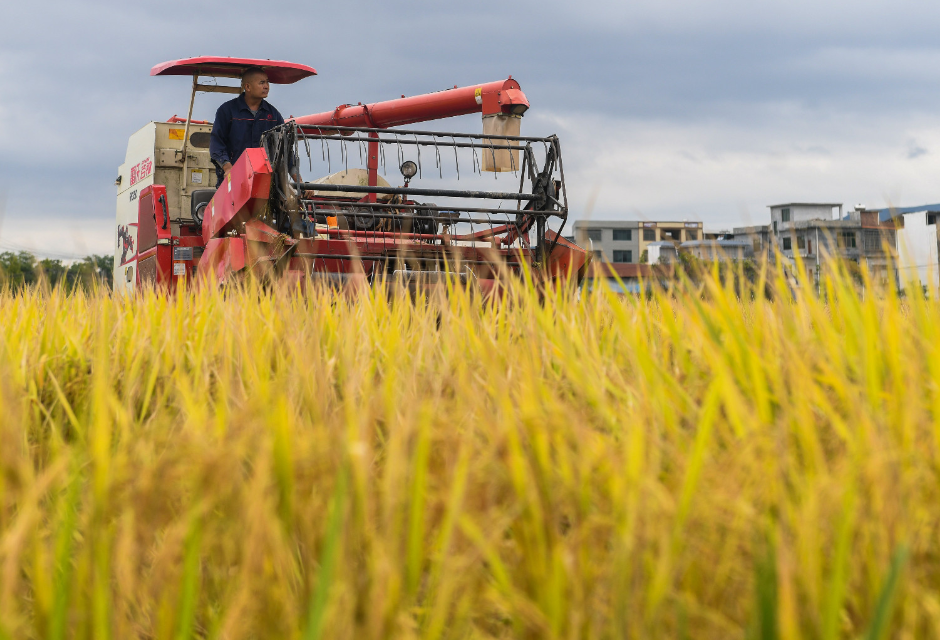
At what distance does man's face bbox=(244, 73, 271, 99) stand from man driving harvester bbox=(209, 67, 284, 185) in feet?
0.12

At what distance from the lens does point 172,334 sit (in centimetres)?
287

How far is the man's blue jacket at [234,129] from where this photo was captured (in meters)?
8.33

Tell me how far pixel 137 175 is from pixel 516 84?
581 cm

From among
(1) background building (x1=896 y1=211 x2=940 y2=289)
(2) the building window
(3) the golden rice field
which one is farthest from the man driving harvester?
(2) the building window

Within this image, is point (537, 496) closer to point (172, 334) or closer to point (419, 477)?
point (419, 477)

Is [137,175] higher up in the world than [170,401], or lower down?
higher up

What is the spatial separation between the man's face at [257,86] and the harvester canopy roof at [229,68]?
1.14 meters

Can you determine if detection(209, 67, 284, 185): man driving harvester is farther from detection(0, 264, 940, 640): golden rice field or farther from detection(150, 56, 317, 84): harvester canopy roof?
detection(0, 264, 940, 640): golden rice field

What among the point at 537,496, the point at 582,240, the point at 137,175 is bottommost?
the point at 537,496

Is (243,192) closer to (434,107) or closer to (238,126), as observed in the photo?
(238,126)

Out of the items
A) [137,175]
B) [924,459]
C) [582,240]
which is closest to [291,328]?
[582,240]

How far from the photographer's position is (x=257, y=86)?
29.1 ft

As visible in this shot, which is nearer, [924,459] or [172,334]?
[924,459]

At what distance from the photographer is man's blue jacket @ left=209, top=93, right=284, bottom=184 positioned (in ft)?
27.3
